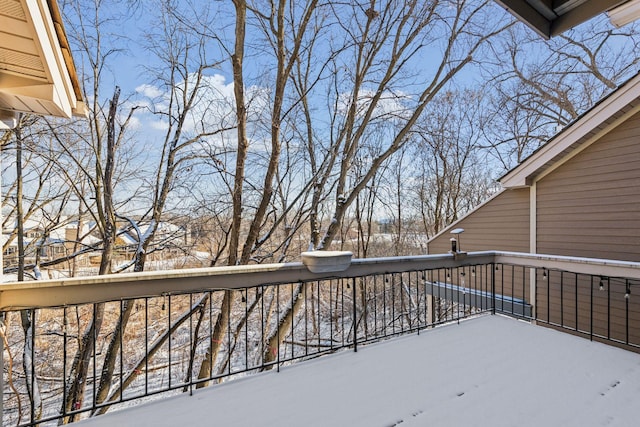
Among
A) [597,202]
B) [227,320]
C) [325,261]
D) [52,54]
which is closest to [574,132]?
[597,202]

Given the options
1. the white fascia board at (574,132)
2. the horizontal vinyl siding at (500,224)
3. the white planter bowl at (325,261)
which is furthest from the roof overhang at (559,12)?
the horizontal vinyl siding at (500,224)

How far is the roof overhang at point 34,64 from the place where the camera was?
1.23 m

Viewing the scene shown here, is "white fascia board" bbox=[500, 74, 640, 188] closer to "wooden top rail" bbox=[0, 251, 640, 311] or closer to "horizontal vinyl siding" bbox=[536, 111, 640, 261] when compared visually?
"horizontal vinyl siding" bbox=[536, 111, 640, 261]

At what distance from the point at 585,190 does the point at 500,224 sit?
147cm

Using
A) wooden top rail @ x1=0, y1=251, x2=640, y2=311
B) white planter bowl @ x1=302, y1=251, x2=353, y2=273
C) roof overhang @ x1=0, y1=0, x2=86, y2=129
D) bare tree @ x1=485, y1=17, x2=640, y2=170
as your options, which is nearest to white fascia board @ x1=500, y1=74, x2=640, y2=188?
wooden top rail @ x1=0, y1=251, x2=640, y2=311

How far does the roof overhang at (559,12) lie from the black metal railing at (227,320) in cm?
204

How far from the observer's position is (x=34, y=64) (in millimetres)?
1508

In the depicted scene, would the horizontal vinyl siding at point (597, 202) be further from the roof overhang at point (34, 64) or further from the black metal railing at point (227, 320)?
the roof overhang at point (34, 64)

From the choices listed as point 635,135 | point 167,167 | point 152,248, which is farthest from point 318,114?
point 635,135

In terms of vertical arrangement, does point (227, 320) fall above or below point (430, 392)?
below

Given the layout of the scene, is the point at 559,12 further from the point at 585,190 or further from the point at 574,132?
the point at 585,190

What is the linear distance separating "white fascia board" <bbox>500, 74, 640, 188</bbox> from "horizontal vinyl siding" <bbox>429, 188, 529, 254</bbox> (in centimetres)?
37

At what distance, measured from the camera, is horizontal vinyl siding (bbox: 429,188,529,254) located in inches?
217

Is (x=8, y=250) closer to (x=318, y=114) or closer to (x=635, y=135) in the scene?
(x=318, y=114)
